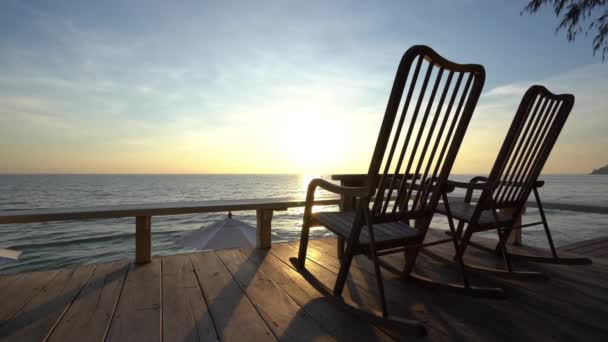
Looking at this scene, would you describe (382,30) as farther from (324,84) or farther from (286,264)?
(286,264)

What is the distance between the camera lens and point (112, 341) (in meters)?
1.05

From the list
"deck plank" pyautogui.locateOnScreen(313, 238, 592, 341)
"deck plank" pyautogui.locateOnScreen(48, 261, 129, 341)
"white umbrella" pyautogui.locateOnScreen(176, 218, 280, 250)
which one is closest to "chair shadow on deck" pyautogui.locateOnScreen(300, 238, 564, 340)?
"deck plank" pyautogui.locateOnScreen(313, 238, 592, 341)

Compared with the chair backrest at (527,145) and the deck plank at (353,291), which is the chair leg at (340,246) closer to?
the deck plank at (353,291)

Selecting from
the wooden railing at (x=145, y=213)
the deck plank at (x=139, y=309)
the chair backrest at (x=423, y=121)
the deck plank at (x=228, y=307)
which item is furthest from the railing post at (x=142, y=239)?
the chair backrest at (x=423, y=121)

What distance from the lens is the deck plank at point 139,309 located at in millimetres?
1108

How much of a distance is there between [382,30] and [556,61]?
3.12m

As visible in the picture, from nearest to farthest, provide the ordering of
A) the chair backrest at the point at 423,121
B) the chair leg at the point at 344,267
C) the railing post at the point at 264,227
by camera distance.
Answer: the chair backrest at the point at 423,121 → the chair leg at the point at 344,267 → the railing post at the point at 264,227

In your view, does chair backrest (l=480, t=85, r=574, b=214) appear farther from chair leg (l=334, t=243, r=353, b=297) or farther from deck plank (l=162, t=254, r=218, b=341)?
deck plank (l=162, t=254, r=218, b=341)

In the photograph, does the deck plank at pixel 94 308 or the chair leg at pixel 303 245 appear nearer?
the deck plank at pixel 94 308

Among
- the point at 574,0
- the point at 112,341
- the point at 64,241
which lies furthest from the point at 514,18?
the point at 64,241

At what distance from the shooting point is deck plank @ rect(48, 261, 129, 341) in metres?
1.12

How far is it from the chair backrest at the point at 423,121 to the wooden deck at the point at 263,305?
0.50 metres

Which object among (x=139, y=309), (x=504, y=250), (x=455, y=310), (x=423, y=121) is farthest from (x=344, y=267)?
(x=504, y=250)

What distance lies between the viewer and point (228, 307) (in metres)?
1.35
